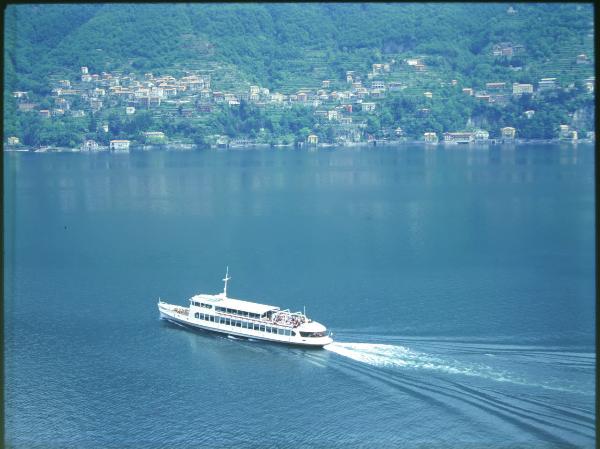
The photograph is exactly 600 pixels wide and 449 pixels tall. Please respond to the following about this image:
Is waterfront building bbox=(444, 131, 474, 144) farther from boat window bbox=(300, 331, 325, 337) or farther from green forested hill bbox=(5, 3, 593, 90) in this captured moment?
boat window bbox=(300, 331, 325, 337)

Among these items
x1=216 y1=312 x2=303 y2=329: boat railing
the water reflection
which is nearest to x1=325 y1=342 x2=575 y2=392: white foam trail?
x1=216 y1=312 x2=303 y2=329: boat railing

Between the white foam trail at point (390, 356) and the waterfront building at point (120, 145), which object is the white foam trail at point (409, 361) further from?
the waterfront building at point (120, 145)

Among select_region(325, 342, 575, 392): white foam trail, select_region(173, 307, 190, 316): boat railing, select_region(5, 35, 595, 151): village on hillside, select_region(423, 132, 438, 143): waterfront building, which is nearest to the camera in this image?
select_region(325, 342, 575, 392): white foam trail

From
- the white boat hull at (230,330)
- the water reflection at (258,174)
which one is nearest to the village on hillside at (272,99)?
the water reflection at (258,174)

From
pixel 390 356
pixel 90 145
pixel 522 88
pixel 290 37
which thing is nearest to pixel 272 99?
pixel 290 37

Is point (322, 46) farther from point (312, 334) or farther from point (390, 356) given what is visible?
point (390, 356)

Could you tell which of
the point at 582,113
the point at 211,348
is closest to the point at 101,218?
the point at 211,348
